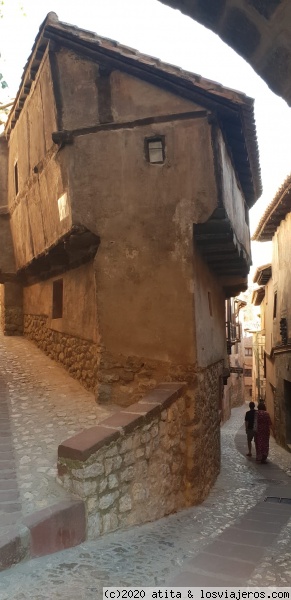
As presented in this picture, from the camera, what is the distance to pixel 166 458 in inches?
263

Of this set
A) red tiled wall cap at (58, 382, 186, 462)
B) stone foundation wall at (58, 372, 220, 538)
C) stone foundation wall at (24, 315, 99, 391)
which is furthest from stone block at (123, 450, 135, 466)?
stone foundation wall at (24, 315, 99, 391)

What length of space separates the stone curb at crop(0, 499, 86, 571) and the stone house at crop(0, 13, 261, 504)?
3256 millimetres

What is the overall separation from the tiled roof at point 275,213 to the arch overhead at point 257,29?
422 inches

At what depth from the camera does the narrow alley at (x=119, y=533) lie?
394 cm

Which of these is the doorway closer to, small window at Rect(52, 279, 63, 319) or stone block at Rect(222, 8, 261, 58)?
small window at Rect(52, 279, 63, 319)

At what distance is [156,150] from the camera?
793 cm

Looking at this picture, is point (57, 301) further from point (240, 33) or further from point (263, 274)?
point (263, 274)

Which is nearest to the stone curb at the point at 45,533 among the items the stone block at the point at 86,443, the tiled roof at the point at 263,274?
the stone block at the point at 86,443

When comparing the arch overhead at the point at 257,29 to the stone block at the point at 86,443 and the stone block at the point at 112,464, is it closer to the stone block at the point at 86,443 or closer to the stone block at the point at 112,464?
the stone block at the point at 86,443

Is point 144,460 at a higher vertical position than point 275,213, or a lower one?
lower

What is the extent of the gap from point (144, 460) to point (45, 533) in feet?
6.21

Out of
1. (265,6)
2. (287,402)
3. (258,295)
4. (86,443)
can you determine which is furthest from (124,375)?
(258,295)

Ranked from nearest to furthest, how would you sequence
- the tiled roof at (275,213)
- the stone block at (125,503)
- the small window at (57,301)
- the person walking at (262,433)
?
the stone block at (125,503)
the small window at (57,301)
the person walking at (262,433)
the tiled roof at (275,213)

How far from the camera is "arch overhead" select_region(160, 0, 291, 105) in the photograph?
2.06 metres
